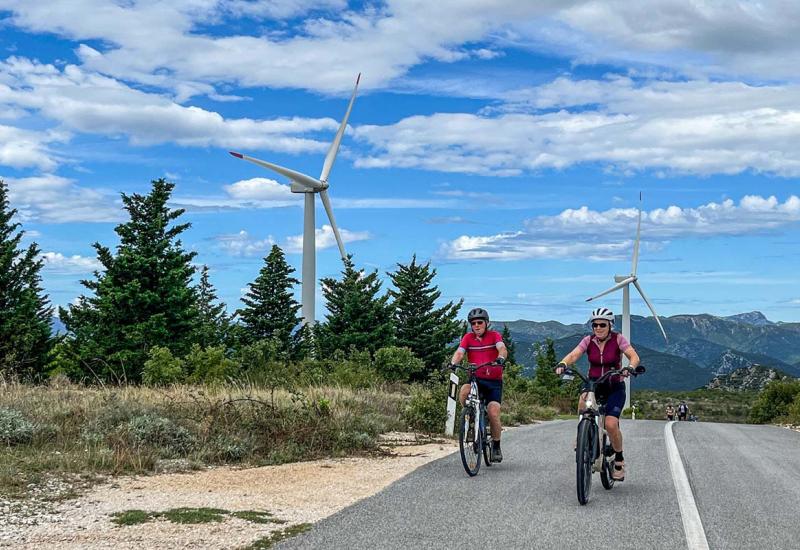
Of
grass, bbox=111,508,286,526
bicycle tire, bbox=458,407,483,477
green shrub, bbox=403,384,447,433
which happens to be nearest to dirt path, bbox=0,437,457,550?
grass, bbox=111,508,286,526

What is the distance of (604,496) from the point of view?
9.32 meters

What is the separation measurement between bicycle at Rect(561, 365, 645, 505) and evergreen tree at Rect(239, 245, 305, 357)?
53361mm

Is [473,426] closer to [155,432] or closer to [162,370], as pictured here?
[155,432]

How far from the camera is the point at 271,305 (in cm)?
6438

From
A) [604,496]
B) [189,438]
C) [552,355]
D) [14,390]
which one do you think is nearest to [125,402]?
[189,438]

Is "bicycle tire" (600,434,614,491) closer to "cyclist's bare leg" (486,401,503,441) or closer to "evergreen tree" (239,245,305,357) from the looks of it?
Answer: "cyclist's bare leg" (486,401,503,441)

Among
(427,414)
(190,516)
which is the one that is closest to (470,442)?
(190,516)

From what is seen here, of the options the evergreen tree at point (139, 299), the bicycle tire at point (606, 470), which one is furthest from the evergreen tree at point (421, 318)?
the bicycle tire at point (606, 470)

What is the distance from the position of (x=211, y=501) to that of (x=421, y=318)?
68.6 meters

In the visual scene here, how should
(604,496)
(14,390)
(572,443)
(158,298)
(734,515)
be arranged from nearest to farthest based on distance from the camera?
(734,515)
(604,496)
(14,390)
(572,443)
(158,298)

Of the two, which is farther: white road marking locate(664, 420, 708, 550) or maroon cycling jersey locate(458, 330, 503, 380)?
maroon cycling jersey locate(458, 330, 503, 380)

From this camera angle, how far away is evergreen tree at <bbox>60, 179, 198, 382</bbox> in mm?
49156

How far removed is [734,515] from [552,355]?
83.4 meters

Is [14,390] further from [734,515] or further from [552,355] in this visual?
[552,355]
